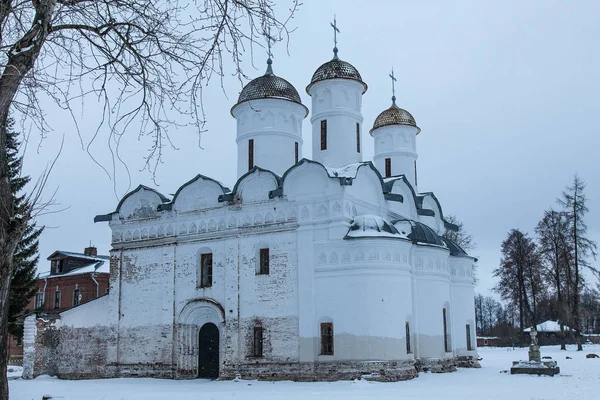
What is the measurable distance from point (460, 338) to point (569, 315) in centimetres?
1447

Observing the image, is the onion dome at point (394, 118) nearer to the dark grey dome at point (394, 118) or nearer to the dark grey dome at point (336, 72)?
the dark grey dome at point (394, 118)

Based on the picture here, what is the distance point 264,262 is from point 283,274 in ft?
2.95

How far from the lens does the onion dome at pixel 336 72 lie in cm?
2175

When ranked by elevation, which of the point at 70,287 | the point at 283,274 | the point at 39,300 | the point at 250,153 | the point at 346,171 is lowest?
the point at 39,300

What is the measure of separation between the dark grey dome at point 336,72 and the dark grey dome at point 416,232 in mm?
5227

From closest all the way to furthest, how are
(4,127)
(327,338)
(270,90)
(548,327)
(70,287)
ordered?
(4,127) < (327,338) < (270,90) < (70,287) < (548,327)

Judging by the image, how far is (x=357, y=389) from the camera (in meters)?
15.2

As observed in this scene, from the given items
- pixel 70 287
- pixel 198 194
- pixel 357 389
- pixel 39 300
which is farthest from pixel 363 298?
pixel 39 300

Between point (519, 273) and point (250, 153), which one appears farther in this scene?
point (519, 273)

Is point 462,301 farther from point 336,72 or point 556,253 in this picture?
point 556,253

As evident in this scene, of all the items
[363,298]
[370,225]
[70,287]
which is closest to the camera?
[363,298]

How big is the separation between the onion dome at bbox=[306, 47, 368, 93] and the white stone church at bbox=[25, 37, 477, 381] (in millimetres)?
76

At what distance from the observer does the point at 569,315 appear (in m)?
33.6

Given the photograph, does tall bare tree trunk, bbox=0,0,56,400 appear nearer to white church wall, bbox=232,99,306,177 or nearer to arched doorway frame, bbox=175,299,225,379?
arched doorway frame, bbox=175,299,225,379
